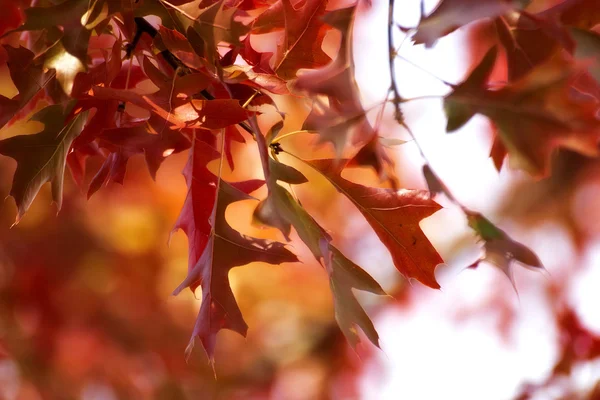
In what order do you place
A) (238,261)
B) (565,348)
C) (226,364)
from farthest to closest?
(226,364)
(565,348)
(238,261)

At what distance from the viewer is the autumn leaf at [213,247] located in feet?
2.85

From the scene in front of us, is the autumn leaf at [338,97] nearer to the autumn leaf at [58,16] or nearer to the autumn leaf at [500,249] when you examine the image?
the autumn leaf at [500,249]

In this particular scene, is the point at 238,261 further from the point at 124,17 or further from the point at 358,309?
the point at 124,17

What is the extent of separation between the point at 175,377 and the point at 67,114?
119 inches

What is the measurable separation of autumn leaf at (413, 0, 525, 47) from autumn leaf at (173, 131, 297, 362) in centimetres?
38

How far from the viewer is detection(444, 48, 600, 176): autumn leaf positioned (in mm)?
496

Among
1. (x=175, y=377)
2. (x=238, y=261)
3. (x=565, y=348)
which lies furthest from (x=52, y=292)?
(x=238, y=261)

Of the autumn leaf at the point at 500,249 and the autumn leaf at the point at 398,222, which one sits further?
the autumn leaf at the point at 398,222

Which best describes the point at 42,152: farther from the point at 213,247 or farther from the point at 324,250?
the point at 324,250

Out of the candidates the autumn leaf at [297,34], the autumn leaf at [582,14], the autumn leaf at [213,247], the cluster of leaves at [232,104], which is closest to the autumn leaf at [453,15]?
the cluster of leaves at [232,104]

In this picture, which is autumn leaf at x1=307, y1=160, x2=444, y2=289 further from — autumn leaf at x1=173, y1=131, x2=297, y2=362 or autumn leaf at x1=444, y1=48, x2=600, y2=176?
autumn leaf at x1=444, y1=48, x2=600, y2=176

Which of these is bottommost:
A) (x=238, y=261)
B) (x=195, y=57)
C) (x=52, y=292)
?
(x=52, y=292)

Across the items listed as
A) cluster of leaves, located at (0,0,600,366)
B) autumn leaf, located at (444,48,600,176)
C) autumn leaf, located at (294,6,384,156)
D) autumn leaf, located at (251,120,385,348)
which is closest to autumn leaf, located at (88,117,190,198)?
cluster of leaves, located at (0,0,600,366)

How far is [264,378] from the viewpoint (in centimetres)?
348
